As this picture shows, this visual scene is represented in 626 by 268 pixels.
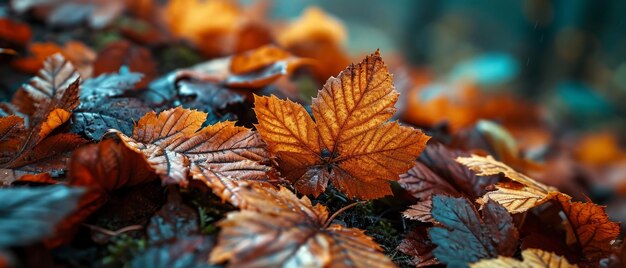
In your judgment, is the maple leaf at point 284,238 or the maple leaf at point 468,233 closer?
the maple leaf at point 284,238

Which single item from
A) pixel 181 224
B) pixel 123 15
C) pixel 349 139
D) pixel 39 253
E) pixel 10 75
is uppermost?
pixel 123 15

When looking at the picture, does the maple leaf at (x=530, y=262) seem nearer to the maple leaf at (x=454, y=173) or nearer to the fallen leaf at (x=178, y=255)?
the maple leaf at (x=454, y=173)

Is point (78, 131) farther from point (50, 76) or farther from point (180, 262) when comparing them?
point (180, 262)

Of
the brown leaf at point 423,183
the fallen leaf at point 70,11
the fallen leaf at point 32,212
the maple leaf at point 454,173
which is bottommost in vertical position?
the fallen leaf at point 32,212

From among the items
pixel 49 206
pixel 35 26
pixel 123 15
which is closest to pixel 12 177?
pixel 49 206

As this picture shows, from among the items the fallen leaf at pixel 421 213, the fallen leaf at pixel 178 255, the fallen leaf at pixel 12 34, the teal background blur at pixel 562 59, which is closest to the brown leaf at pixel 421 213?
the fallen leaf at pixel 421 213

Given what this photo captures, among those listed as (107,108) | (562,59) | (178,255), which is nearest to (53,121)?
(107,108)

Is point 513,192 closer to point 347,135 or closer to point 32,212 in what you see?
point 347,135
